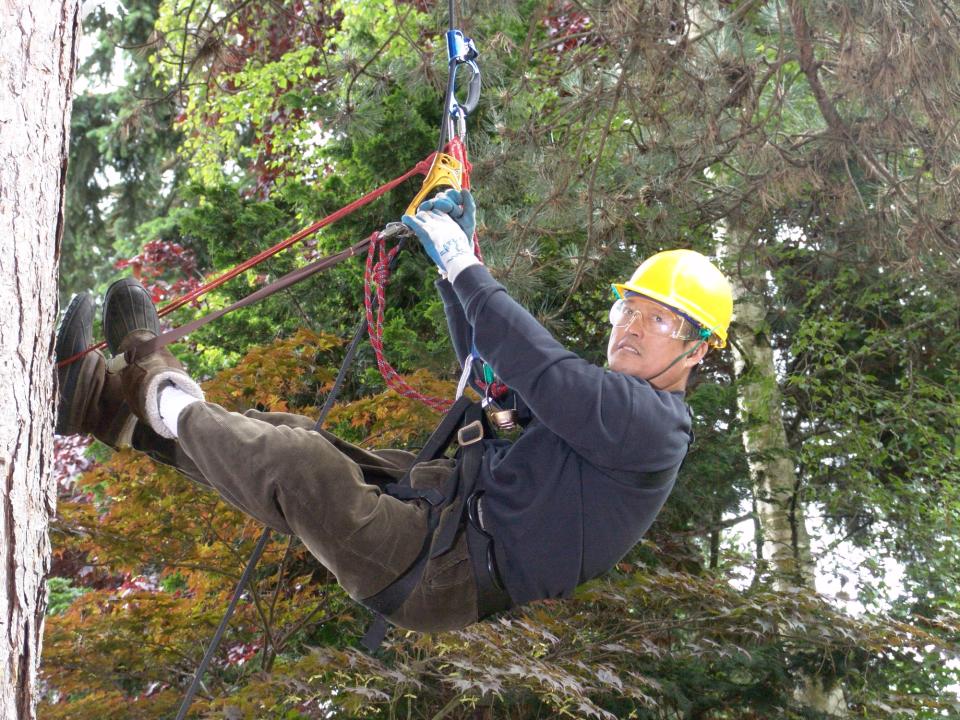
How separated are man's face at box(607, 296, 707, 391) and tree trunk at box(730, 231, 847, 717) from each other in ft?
11.2

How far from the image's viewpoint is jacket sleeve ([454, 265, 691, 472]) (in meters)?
2.49

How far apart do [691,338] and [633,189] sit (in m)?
2.77

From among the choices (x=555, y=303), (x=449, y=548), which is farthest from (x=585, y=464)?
(x=555, y=303)

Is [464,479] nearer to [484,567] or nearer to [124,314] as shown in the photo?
[484,567]

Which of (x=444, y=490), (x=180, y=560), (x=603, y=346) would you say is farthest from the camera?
(x=603, y=346)

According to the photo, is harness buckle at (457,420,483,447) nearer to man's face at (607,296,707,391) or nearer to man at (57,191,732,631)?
man at (57,191,732,631)

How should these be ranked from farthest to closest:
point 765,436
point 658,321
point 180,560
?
1. point 765,436
2. point 180,560
3. point 658,321

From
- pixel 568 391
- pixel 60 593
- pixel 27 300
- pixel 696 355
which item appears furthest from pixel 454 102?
pixel 60 593

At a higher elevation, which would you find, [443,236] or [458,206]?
[458,206]

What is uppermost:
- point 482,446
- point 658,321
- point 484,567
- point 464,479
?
point 658,321

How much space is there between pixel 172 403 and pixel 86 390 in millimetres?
299

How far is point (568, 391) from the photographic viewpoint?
8.13 feet

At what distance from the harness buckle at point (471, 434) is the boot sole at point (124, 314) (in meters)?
0.96

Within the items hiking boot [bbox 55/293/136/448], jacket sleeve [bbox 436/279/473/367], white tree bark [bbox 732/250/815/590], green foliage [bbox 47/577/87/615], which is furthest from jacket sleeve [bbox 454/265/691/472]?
green foliage [bbox 47/577/87/615]
